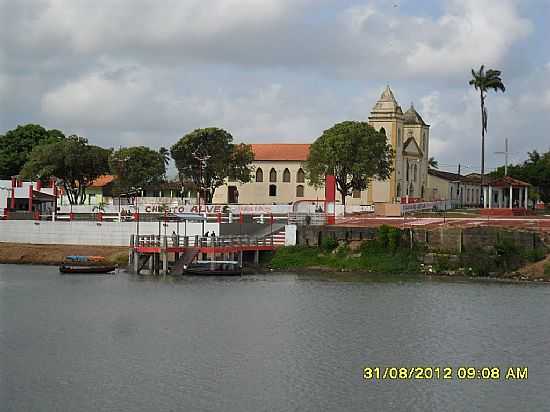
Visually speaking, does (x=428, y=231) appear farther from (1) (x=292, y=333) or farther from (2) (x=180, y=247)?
(1) (x=292, y=333)

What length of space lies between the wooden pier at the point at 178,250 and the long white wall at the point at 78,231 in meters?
4.09

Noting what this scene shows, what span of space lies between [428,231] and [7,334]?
3062cm

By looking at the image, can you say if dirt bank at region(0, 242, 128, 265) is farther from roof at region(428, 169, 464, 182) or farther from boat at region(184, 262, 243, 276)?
roof at region(428, 169, 464, 182)

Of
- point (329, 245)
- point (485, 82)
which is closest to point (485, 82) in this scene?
point (485, 82)

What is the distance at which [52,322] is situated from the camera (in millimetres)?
42344

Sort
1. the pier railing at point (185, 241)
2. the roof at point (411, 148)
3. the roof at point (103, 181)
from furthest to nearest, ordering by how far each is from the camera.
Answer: the roof at point (103, 181) < the roof at point (411, 148) < the pier railing at point (185, 241)

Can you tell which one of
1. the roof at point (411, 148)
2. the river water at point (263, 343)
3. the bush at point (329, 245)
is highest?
the roof at point (411, 148)

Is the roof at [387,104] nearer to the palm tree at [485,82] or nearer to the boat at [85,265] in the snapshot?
the palm tree at [485,82]

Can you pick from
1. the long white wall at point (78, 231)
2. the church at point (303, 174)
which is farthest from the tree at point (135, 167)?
the long white wall at point (78, 231)

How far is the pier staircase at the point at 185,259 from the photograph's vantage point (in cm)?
6119

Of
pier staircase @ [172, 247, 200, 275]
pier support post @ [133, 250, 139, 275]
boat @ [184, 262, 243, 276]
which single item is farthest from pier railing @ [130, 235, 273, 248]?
boat @ [184, 262, 243, 276]

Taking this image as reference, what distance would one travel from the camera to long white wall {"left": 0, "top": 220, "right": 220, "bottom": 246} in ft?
228

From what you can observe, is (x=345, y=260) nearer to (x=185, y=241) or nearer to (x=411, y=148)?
(x=185, y=241)

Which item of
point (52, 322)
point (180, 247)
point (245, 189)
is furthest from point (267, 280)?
point (245, 189)
